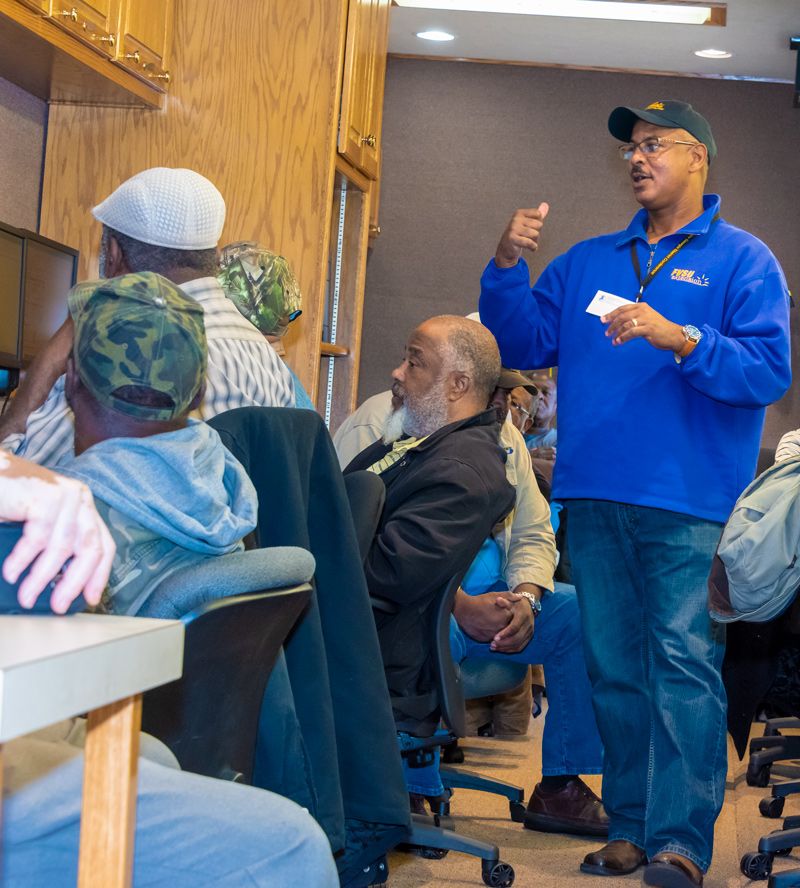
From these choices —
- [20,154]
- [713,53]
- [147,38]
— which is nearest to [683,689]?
[147,38]

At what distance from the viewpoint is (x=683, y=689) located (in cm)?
281

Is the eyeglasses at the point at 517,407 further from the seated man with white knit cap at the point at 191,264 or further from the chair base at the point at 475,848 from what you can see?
the seated man with white knit cap at the point at 191,264

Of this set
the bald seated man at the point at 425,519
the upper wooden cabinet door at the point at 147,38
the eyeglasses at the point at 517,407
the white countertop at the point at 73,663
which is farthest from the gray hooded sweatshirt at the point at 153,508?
the eyeglasses at the point at 517,407

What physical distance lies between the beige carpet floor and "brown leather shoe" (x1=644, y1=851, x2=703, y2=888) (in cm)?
11

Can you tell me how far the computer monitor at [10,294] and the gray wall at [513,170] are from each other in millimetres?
3388

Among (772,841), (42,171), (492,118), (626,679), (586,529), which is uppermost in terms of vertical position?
(492,118)

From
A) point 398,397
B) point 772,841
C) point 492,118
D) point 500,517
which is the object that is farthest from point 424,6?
point 772,841

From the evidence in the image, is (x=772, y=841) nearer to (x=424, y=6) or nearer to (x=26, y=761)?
(x=26, y=761)

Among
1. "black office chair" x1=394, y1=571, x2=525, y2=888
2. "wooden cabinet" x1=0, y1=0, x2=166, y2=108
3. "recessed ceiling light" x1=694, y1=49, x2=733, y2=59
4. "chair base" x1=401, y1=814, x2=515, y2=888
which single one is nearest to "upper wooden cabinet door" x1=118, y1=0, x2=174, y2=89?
"wooden cabinet" x1=0, y1=0, x2=166, y2=108

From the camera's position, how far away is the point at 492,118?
6.47 m

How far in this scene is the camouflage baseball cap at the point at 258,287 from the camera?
2.79 metres

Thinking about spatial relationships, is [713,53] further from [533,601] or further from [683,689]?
[683,689]

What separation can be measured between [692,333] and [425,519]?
27.9 inches

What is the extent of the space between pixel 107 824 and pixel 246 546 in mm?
869
